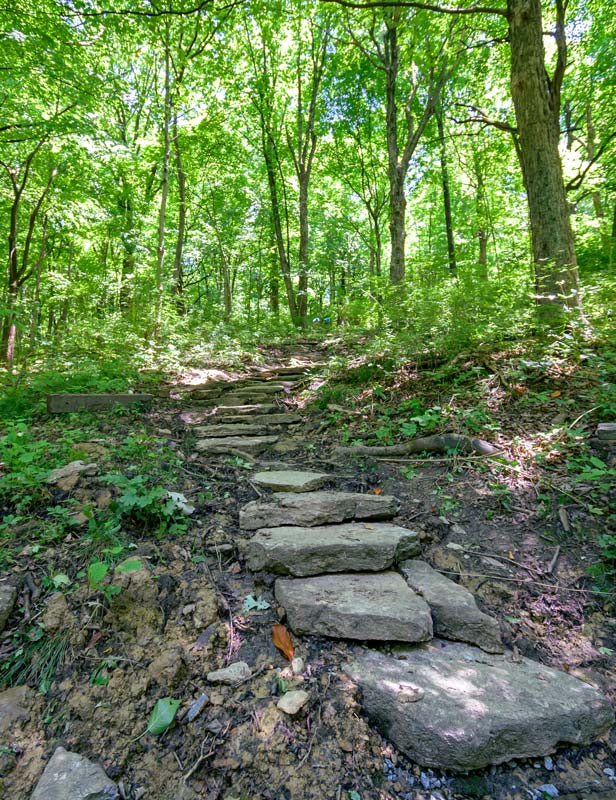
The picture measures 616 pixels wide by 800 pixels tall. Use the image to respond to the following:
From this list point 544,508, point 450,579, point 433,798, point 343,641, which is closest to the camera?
point 433,798

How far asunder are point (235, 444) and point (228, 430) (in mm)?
484

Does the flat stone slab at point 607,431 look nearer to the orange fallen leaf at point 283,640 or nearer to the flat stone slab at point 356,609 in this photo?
the flat stone slab at point 356,609

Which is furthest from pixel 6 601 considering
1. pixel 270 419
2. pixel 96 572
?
pixel 270 419

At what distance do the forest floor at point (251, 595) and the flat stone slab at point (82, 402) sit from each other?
1.55 ft

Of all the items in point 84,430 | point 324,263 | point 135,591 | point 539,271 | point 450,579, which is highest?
point 324,263

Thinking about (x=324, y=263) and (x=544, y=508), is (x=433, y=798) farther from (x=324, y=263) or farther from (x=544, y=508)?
(x=324, y=263)

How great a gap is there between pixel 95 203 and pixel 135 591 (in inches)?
512

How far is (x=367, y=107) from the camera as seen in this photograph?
14.8 meters

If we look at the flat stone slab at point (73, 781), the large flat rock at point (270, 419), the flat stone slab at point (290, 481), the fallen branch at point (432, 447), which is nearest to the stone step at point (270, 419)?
the large flat rock at point (270, 419)

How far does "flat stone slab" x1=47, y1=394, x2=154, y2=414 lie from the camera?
4.65 m

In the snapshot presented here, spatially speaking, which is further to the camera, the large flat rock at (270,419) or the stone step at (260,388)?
the stone step at (260,388)

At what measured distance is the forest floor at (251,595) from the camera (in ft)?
4.59

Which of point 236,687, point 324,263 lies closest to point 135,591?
point 236,687

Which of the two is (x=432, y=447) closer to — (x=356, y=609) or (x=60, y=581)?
(x=356, y=609)
